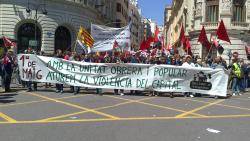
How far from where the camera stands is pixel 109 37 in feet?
74.5

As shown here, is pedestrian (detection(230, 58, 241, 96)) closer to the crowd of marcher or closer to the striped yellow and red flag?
the crowd of marcher

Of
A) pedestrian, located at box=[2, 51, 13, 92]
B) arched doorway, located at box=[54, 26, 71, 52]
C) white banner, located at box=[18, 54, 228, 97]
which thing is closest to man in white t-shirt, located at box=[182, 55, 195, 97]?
white banner, located at box=[18, 54, 228, 97]

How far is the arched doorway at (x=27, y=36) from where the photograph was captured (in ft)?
127

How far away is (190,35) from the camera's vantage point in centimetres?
4253

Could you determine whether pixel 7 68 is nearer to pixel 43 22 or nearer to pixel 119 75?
pixel 119 75

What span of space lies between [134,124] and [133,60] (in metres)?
9.81

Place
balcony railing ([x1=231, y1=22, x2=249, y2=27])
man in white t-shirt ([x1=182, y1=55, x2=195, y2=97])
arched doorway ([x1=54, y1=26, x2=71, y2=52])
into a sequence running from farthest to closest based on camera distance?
arched doorway ([x1=54, y1=26, x2=71, y2=52]), balcony railing ([x1=231, y1=22, x2=249, y2=27]), man in white t-shirt ([x1=182, y1=55, x2=195, y2=97])

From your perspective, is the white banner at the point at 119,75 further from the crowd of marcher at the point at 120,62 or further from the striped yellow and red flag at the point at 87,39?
the striped yellow and red flag at the point at 87,39

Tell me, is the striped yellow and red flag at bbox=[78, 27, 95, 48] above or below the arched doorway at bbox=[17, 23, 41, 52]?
below

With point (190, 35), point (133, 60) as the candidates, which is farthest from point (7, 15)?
point (133, 60)

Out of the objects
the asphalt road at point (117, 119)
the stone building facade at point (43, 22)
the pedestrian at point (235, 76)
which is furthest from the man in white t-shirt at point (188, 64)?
the stone building facade at point (43, 22)

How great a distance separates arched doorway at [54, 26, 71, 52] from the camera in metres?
41.6

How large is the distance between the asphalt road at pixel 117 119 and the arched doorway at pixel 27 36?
2304cm

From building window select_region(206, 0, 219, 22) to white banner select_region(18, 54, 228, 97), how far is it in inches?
904
